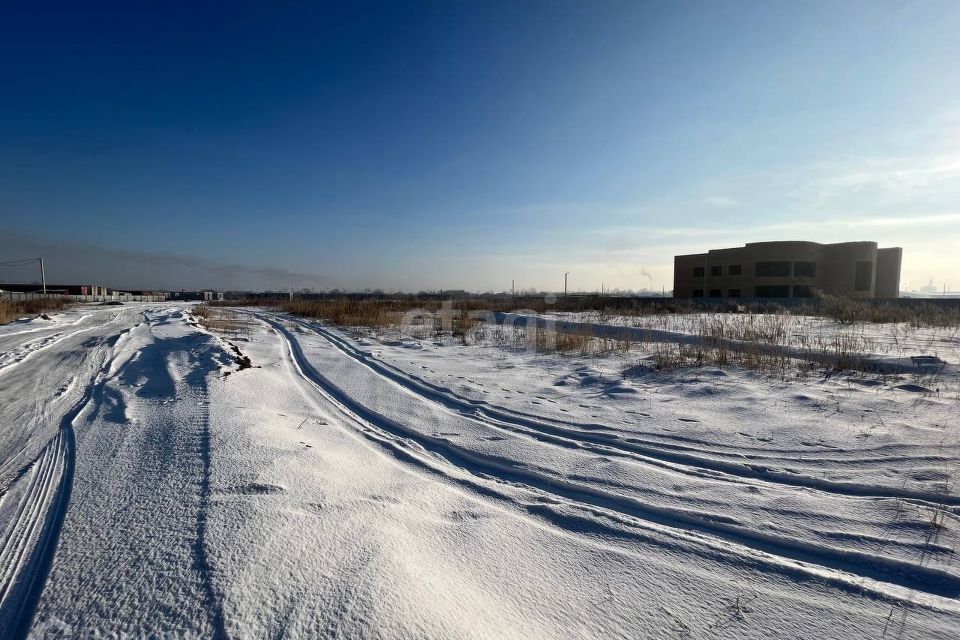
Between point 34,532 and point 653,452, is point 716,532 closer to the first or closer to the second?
point 653,452

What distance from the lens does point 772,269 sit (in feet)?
140

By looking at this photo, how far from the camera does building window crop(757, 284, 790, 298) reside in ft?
138

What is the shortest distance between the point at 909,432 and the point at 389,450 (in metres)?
4.86

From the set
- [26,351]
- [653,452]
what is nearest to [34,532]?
[653,452]

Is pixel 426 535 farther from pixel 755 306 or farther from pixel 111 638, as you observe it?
pixel 755 306

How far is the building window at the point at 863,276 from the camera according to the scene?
1639 inches

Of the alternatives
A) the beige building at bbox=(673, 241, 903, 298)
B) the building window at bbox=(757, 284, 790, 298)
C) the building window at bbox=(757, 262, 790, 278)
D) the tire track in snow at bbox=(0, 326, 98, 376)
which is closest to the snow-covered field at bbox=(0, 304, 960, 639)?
the tire track in snow at bbox=(0, 326, 98, 376)

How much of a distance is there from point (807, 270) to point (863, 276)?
5.89 meters

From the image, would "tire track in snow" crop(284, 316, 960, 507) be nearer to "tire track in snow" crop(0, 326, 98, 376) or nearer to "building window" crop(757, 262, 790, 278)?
"tire track in snow" crop(0, 326, 98, 376)

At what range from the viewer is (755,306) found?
22.5 m

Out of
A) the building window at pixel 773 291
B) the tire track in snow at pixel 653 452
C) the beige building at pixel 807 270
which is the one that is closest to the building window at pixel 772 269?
the beige building at pixel 807 270

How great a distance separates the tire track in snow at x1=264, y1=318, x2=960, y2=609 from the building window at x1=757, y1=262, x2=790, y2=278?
165 feet

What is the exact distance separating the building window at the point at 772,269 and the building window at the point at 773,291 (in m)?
1.20

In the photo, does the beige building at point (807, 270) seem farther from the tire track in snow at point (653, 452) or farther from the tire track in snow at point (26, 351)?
the tire track in snow at point (26, 351)
